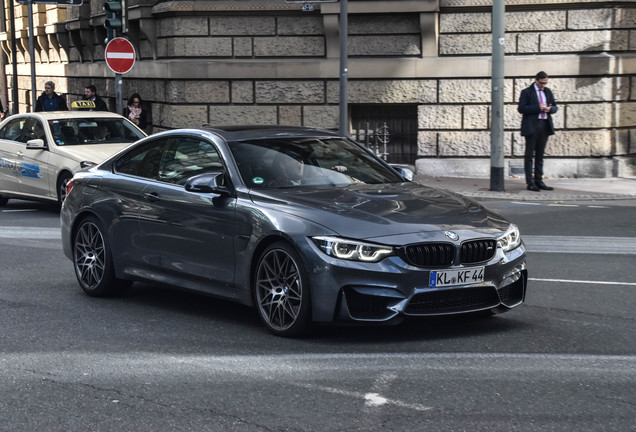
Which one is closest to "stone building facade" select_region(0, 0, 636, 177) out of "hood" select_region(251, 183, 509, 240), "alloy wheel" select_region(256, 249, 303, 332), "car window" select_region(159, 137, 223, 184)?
"car window" select_region(159, 137, 223, 184)

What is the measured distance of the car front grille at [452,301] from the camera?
6.78m

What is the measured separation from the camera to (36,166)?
15.7 metres

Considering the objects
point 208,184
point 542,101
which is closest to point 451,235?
point 208,184

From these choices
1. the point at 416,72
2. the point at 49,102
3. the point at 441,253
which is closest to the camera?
the point at 441,253

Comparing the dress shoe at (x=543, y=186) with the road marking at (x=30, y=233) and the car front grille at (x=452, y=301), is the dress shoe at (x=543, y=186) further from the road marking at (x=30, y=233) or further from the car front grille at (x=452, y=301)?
the car front grille at (x=452, y=301)

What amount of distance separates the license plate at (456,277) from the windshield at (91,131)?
386 inches

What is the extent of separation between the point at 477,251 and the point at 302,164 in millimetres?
1550

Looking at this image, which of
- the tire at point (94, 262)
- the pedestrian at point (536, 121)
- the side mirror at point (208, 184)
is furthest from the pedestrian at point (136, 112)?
the side mirror at point (208, 184)

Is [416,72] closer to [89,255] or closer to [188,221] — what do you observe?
[89,255]

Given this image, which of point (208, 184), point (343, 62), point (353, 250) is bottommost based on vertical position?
point (353, 250)

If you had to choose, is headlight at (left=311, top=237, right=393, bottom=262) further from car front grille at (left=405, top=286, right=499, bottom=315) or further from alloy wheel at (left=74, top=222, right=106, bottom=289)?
alloy wheel at (left=74, top=222, right=106, bottom=289)

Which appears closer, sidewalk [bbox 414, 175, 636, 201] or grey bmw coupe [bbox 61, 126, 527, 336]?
grey bmw coupe [bbox 61, 126, 527, 336]

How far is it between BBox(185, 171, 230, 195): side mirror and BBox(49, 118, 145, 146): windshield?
8.46 m

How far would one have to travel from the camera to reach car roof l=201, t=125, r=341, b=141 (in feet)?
26.6
